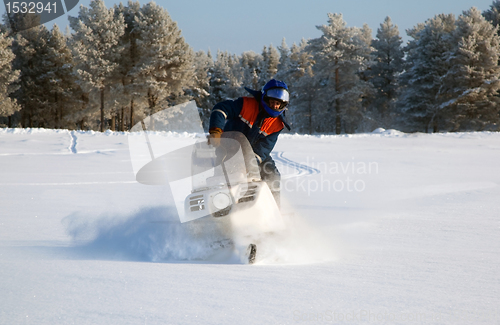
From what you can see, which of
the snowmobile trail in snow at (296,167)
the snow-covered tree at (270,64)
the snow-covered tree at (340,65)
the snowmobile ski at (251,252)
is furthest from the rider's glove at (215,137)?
the snow-covered tree at (270,64)

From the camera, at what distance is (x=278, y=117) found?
466cm

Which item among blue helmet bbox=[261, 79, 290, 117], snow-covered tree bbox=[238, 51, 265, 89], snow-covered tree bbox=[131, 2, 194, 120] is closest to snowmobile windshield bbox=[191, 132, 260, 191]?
blue helmet bbox=[261, 79, 290, 117]

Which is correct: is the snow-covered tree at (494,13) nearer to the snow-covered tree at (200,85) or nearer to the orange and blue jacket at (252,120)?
the snow-covered tree at (200,85)

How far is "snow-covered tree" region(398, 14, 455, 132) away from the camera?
41375mm

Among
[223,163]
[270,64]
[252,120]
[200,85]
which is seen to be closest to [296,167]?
[252,120]

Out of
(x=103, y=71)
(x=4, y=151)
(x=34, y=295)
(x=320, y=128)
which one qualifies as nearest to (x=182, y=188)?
(x=34, y=295)

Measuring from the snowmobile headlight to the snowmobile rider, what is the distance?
78 cm

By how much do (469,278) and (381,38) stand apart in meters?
60.8

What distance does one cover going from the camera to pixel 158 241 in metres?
3.88

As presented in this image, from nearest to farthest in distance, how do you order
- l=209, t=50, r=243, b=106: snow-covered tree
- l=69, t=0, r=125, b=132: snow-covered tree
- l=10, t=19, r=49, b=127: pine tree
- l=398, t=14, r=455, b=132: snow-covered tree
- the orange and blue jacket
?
the orange and blue jacket < l=69, t=0, r=125, b=132: snow-covered tree < l=398, t=14, r=455, b=132: snow-covered tree < l=10, t=19, r=49, b=127: pine tree < l=209, t=50, r=243, b=106: snow-covered tree

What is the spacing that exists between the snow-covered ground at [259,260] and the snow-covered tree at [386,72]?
47.0m

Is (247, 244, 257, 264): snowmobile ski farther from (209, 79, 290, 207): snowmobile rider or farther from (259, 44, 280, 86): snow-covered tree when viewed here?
(259, 44, 280, 86): snow-covered tree

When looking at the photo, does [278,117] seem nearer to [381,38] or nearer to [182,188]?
[182,188]

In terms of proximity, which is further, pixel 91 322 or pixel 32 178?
pixel 32 178
